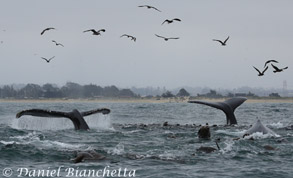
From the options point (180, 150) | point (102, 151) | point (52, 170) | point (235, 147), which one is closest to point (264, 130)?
point (235, 147)

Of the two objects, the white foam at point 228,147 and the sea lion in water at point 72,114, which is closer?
the white foam at point 228,147

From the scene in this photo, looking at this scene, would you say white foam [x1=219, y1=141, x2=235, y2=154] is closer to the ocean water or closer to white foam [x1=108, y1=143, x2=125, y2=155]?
the ocean water

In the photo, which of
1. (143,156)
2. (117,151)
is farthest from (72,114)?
(143,156)

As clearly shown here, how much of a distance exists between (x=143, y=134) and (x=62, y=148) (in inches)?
290

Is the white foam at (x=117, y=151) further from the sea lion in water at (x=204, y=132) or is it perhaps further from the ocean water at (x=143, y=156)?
the sea lion in water at (x=204, y=132)

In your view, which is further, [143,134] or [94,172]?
[143,134]

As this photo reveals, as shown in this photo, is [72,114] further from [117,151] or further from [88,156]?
→ [88,156]

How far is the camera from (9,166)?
16.4m

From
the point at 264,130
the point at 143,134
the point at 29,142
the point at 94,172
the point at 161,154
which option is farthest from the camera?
the point at 143,134

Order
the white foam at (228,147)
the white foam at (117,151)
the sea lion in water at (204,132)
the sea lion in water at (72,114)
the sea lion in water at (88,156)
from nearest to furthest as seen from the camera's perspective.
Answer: the sea lion in water at (88,156) → the white foam at (117,151) → the white foam at (228,147) → the sea lion in water at (72,114) → the sea lion in water at (204,132)

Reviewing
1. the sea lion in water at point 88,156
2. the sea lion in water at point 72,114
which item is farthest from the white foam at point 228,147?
the sea lion in water at point 72,114

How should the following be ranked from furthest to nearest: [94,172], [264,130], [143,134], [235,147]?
[143,134] → [264,130] → [235,147] → [94,172]

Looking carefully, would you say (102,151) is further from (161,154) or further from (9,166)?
(9,166)

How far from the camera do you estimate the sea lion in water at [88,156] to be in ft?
54.1
